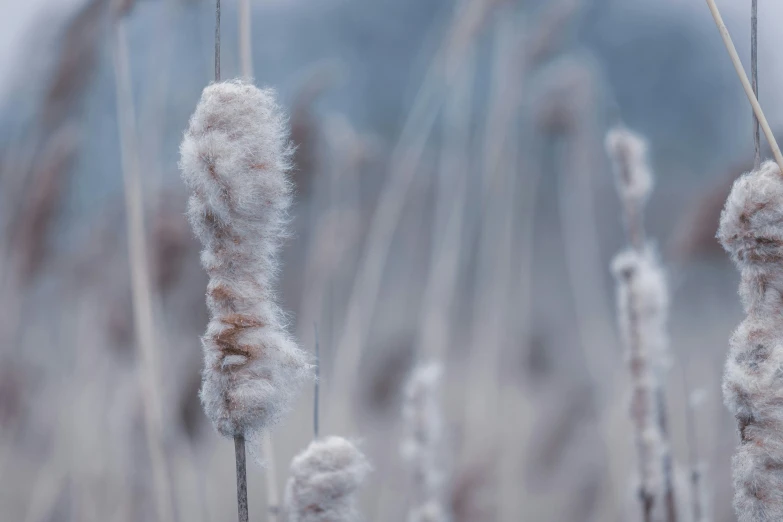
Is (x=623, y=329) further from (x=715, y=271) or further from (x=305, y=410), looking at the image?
(x=305, y=410)

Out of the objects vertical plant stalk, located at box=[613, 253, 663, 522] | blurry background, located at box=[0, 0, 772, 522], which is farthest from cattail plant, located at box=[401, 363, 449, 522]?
vertical plant stalk, located at box=[613, 253, 663, 522]

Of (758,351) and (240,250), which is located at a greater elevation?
(240,250)

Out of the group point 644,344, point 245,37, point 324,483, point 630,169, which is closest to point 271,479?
point 324,483

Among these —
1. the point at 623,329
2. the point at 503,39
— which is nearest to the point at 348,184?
the point at 503,39

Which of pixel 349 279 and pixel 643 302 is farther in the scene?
pixel 349 279

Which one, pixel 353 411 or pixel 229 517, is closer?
pixel 353 411

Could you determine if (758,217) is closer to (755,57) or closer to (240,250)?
(755,57)

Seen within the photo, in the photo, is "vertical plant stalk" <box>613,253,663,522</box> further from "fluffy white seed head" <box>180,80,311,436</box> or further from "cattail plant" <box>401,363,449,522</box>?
"fluffy white seed head" <box>180,80,311,436</box>
